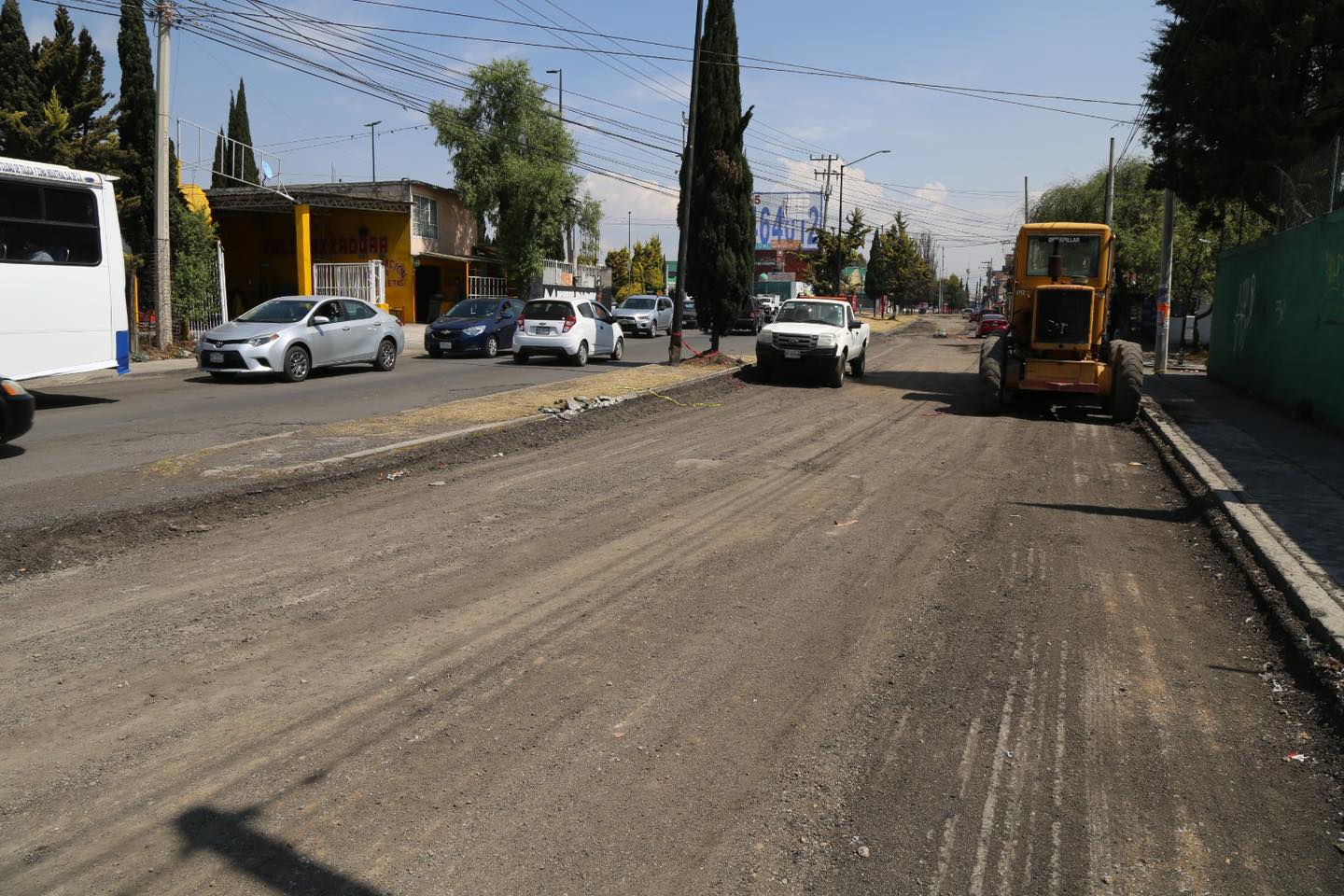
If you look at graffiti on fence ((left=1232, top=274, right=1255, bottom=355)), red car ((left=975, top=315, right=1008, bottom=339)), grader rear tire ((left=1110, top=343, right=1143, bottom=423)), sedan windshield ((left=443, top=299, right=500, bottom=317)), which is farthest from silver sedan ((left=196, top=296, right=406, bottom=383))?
red car ((left=975, top=315, right=1008, bottom=339))

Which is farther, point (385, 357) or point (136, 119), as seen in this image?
point (136, 119)

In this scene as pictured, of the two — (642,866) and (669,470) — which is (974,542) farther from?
(642,866)

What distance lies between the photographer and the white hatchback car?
2350 centimetres

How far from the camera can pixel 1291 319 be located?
15883 millimetres

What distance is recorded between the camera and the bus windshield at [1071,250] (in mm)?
16625

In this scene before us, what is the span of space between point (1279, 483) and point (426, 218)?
39160mm

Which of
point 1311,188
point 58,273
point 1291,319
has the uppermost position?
point 1311,188

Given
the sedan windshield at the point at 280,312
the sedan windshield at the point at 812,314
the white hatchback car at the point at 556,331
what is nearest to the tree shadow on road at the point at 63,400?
the sedan windshield at the point at 280,312

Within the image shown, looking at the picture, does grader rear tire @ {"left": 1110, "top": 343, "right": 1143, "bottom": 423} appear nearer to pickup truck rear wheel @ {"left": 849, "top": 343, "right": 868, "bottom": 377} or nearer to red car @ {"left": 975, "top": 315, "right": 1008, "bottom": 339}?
pickup truck rear wheel @ {"left": 849, "top": 343, "right": 868, "bottom": 377}

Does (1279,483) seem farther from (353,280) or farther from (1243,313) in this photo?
(353,280)

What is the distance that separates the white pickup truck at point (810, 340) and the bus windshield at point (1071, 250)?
4321 mm

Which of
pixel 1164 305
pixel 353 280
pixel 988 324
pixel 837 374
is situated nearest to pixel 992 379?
pixel 837 374

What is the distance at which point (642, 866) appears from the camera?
3.24 m

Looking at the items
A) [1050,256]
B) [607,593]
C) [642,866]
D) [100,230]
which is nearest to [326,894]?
[642,866]
